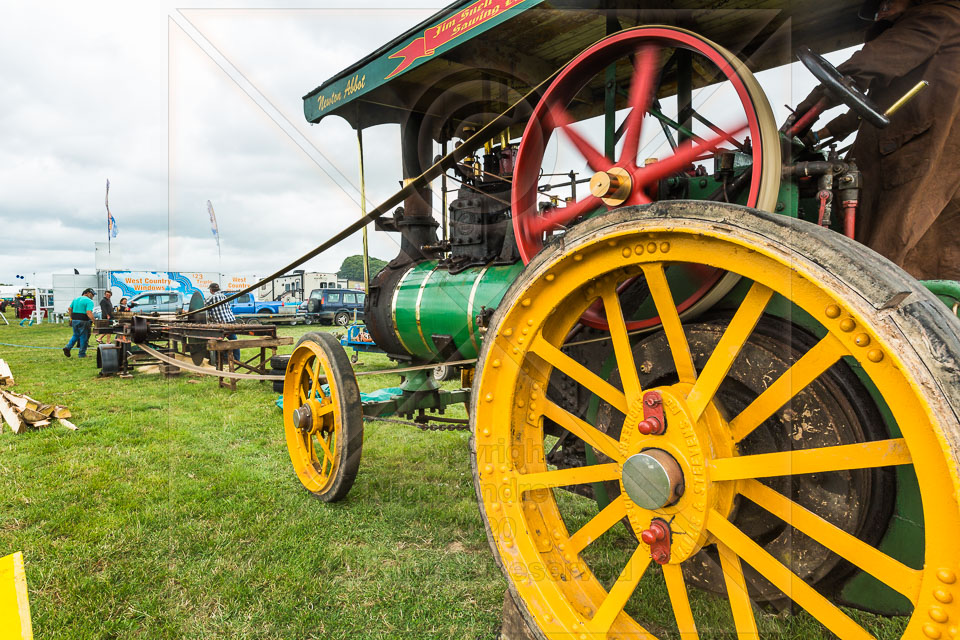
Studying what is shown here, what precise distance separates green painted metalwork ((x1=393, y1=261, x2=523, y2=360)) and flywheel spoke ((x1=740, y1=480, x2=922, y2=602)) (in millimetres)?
1707

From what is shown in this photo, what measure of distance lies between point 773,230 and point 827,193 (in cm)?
54

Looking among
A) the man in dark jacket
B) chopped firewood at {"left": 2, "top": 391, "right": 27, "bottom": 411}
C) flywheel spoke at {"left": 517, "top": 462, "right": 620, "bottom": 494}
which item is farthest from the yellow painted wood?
chopped firewood at {"left": 2, "top": 391, "right": 27, "bottom": 411}

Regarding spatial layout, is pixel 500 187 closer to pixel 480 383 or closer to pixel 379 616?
pixel 480 383

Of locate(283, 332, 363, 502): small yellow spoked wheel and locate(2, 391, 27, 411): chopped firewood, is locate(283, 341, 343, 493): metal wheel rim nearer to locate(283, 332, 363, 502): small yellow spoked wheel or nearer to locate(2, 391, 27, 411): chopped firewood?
locate(283, 332, 363, 502): small yellow spoked wheel

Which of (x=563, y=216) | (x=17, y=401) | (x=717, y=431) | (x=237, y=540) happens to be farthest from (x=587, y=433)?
(x=17, y=401)

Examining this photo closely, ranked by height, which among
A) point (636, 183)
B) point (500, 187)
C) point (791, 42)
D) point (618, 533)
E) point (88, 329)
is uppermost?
point (791, 42)

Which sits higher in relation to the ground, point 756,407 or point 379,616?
point 756,407

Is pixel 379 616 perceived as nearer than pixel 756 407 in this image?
No

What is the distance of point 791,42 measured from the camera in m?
2.26

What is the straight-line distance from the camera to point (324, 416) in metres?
3.44

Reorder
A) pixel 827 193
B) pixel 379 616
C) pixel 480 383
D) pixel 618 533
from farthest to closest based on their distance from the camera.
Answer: pixel 618 533 < pixel 379 616 < pixel 480 383 < pixel 827 193

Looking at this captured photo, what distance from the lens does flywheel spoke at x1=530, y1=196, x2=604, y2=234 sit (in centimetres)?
209

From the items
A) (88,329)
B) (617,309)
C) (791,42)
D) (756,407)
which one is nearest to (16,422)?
(617,309)

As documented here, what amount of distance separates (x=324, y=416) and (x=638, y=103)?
2611mm
